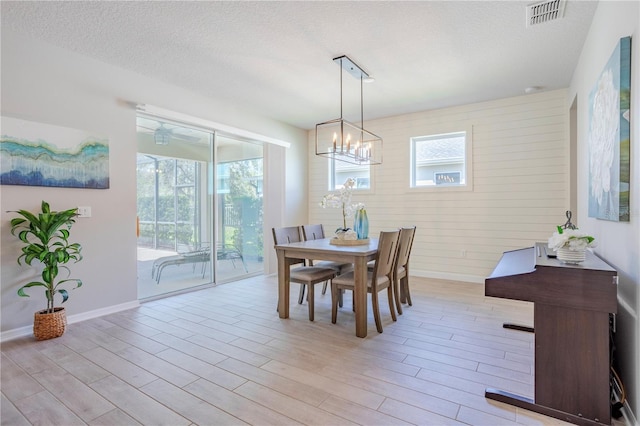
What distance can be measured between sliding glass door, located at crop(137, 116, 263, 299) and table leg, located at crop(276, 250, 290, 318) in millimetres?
1859

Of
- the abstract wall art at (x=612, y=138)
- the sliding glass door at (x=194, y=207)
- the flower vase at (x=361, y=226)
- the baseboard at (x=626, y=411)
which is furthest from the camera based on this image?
the sliding glass door at (x=194, y=207)

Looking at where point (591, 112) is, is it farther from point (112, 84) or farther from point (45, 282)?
point (45, 282)

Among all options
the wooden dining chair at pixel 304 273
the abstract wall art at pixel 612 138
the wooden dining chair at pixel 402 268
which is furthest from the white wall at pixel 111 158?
the abstract wall art at pixel 612 138

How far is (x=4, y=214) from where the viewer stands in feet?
9.36

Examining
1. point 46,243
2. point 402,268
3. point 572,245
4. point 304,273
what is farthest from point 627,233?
point 46,243

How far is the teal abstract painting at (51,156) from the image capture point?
2.87 m

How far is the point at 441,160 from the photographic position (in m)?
5.24

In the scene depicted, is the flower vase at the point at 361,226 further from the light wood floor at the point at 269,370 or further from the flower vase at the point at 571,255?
the flower vase at the point at 571,255

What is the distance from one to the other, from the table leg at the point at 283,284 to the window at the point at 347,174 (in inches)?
116

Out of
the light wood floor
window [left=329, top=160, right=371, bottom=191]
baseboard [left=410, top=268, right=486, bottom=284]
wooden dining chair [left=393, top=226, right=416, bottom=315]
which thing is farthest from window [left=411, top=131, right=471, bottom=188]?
the light wood floor

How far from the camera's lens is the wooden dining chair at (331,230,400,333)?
2.95m

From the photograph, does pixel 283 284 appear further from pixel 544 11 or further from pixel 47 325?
pixel 544 11

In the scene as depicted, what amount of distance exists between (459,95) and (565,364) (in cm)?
375

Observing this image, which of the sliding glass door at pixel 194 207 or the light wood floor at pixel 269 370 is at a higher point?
the sliding glass door at pixel 194 207
